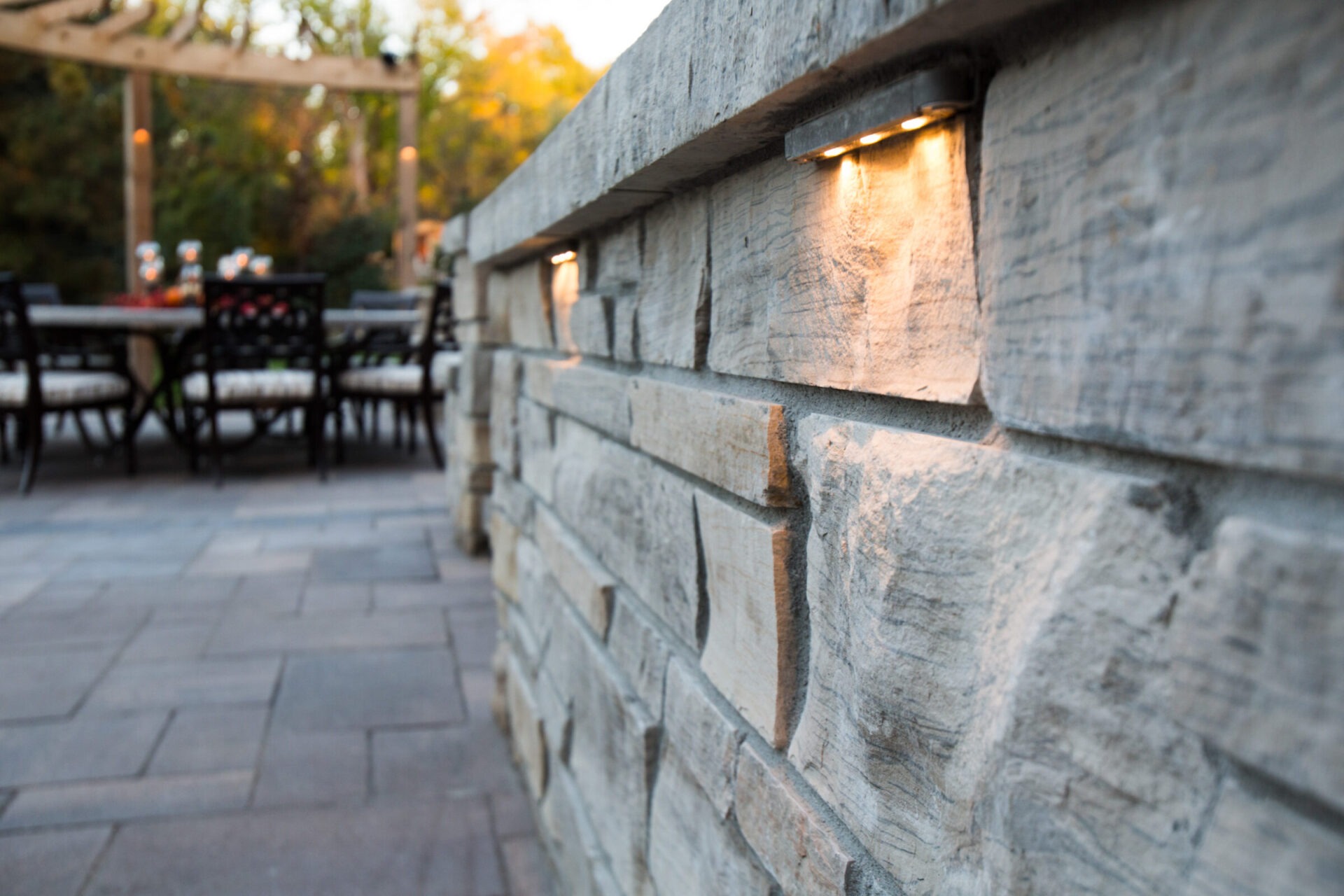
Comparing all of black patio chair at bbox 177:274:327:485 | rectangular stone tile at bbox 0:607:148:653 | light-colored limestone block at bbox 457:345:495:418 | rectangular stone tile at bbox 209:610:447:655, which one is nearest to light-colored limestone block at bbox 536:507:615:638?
rectangular stone tile at bbox 209:610:447:655

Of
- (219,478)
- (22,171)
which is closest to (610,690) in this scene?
(219,478)

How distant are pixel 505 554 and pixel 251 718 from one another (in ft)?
2.48

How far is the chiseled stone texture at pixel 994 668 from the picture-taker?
384mm

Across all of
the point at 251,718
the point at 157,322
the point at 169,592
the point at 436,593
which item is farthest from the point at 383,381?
the point at 251,718

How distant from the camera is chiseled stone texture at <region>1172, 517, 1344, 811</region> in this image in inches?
12.1

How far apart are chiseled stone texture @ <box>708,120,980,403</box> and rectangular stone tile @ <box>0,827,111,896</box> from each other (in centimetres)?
158

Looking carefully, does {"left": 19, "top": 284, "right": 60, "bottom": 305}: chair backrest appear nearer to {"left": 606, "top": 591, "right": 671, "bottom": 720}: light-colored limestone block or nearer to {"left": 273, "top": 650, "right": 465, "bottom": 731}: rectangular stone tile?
{"left": 273, "top": 650, "right": 465, "bottom": 731}: rectangular stone tile

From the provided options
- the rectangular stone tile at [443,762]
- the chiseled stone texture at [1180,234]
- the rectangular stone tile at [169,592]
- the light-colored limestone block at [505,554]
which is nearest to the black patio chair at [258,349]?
the rectangular stone tile at [169,592]

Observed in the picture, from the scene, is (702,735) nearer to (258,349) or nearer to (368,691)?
(368,691)

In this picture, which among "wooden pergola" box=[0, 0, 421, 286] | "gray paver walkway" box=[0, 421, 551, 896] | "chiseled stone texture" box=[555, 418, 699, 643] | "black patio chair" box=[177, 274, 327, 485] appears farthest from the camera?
"wooden pergola" box=[0, 0, 421, 286]

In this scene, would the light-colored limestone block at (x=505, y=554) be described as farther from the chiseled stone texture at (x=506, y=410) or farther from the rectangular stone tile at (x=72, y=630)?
the rectangular stone tile at (x=72, y=630)

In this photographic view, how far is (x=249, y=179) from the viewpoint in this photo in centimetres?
1628

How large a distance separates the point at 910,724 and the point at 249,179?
1788cm

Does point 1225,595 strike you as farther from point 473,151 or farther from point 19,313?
point 473,151
